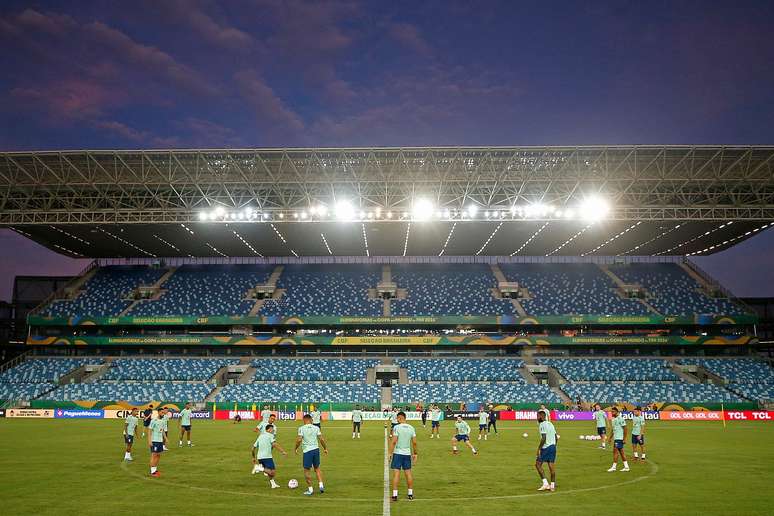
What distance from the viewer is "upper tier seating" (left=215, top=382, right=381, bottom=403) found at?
173 ft

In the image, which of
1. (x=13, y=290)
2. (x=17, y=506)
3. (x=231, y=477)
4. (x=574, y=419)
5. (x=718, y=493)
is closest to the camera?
(x=17, y=506)

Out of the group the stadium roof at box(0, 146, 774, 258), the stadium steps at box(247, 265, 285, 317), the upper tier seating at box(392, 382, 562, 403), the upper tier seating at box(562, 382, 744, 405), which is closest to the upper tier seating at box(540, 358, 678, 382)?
the upper tier seating at box(562, 382, 744, 405)

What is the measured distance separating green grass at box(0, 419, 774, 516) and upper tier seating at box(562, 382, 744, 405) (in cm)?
2522

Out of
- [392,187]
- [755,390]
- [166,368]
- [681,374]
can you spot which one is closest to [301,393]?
[166,368]

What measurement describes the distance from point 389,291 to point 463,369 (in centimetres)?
1304

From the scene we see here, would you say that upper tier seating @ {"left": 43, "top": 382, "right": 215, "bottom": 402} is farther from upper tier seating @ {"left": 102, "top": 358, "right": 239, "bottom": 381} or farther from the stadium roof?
the stadium roof

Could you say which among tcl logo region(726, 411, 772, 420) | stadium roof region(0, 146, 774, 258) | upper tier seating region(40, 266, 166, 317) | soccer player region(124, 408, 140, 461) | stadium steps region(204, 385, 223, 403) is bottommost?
tcl logo region(726, 411, 772, 420)

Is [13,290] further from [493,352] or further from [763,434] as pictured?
[763,434]

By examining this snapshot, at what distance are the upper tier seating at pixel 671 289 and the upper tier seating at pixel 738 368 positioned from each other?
4975mm

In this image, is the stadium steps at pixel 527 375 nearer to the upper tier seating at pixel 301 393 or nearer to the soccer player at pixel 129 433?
the upper tier seating at pixel 301 393

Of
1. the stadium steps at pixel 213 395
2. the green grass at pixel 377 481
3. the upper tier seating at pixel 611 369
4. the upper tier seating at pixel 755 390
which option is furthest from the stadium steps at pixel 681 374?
the stadium steps at pixel 213 395

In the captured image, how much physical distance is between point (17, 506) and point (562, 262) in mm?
67540

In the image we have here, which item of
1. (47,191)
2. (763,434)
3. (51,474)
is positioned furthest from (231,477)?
(47,191)

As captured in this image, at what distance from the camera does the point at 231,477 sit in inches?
682
